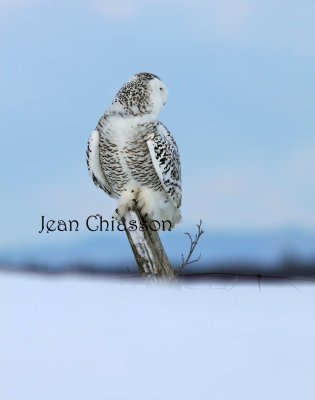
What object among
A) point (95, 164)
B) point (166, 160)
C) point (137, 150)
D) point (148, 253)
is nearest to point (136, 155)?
point (137, 150)

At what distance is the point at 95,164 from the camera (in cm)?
235

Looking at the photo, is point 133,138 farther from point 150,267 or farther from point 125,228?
point 150,267

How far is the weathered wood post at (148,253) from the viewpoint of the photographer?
2.22m

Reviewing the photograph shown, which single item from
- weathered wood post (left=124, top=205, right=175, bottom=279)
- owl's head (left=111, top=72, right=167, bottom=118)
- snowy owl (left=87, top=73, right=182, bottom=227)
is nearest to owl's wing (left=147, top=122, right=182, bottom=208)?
snowy owl (left=87, top=73, right=182, bottom=227)

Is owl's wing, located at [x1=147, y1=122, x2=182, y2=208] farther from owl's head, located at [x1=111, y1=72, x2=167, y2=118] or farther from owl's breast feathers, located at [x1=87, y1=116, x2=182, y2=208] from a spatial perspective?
owl's head, located at [x1=111, y1=72, x2=167, y2=118]

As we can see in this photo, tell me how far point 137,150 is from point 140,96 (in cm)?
25

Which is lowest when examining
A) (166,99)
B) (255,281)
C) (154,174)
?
(255,281)

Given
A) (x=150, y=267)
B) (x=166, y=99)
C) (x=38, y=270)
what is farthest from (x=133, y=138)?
(x=38, y=270)

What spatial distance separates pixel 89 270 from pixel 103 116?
73 centimetres

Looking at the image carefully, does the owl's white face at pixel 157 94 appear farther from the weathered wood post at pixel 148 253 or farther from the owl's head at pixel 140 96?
the weathered wood post at pixel 148 253

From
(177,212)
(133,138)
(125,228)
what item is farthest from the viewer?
(177,212)

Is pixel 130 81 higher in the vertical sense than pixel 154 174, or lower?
higher

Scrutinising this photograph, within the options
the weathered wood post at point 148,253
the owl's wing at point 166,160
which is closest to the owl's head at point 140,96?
the owl's wing at point 166,160

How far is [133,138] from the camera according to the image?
2170 mm
